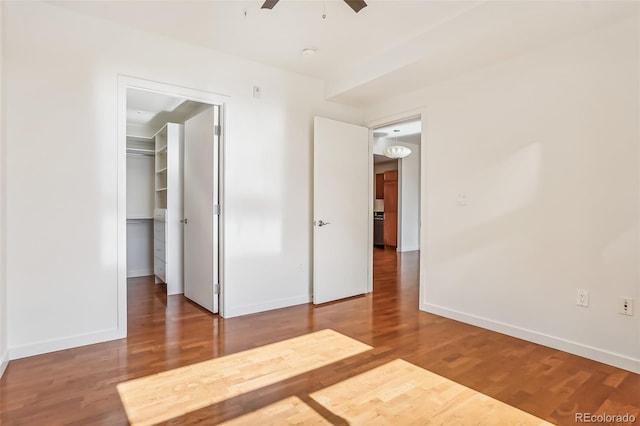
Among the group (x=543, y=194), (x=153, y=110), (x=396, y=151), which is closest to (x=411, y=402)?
(x=543, y=194)

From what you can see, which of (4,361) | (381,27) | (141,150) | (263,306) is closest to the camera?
(4,361)

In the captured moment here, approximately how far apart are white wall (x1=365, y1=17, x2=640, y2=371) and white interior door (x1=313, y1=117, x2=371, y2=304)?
0.96m

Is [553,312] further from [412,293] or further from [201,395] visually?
[201,395]

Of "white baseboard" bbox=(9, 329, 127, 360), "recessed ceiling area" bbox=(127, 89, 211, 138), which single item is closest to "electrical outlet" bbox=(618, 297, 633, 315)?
"white baseboard" bbox=(9, 329, 127, 360)

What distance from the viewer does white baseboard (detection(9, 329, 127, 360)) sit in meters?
2.54

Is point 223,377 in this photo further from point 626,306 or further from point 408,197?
point 408,197

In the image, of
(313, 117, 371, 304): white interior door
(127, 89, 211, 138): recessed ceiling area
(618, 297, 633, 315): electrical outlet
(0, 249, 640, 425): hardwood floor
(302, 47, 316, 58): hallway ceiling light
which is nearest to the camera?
(0, 249, 640, 425): hardwood floor

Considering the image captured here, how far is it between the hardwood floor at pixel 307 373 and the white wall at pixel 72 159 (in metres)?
0.36

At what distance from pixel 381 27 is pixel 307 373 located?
2.82 m

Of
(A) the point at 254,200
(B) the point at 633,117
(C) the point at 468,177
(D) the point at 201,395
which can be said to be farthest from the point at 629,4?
(D) the point at 201,395

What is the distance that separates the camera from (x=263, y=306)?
3811mm

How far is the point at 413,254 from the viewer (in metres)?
8.31

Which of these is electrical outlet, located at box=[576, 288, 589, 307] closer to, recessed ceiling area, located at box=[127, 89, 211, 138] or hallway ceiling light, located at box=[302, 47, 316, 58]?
hallway ceiling light, located at box=[302, 47, 316, 58]

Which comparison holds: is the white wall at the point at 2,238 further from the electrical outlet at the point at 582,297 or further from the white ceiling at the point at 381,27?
A: the electrical outlet at the point at 582,297
